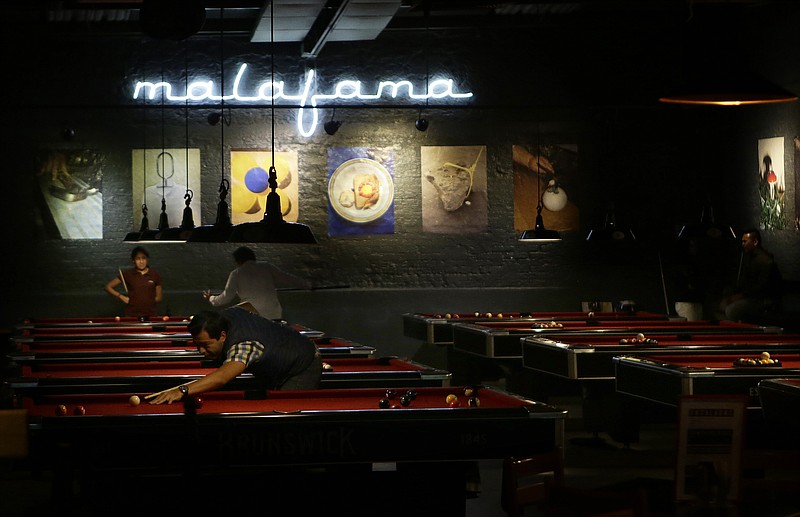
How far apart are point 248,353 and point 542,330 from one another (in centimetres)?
481

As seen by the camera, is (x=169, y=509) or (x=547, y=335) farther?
(x=547, y=335)

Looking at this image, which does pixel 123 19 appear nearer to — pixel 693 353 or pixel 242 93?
pixel 242 93

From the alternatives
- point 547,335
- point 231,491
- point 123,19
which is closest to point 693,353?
point 547,335

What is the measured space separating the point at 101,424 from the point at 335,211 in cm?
906

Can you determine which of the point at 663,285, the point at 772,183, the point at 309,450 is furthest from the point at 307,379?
the point at 663,285

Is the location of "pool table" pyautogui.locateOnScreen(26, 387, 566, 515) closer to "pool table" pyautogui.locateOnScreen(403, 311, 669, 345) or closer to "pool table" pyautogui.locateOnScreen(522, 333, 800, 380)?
"pool table" pyautogui.locateOnScreen(522, 333, 800, 380)

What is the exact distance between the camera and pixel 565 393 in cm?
1209

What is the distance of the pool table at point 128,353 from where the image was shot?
7879 mm

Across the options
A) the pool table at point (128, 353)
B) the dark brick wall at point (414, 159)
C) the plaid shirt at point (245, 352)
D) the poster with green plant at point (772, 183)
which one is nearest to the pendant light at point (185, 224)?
the dark brick wall at point (414, 159)

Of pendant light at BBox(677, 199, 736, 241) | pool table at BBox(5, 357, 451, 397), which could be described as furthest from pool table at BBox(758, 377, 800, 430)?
pendant light at BBox(677, 199, 736, 241)

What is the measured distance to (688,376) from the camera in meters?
6.62

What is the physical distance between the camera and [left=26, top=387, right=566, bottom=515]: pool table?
4.89m

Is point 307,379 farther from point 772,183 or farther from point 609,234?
point 772,183

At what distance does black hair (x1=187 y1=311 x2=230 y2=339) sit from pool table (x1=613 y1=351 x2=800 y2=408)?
2.55 m
